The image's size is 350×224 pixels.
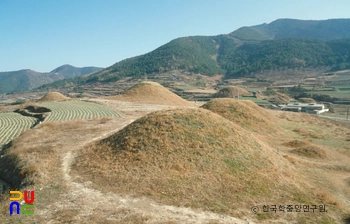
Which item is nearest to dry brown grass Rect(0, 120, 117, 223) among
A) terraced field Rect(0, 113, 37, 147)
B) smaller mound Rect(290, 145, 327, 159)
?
terraced field Rect(0, 113, 37, 147)

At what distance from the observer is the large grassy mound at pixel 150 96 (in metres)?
49.6

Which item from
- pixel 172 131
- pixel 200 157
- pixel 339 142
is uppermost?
pixel 172 131

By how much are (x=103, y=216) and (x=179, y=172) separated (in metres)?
4.65

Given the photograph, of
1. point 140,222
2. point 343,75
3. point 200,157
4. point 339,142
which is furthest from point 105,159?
point 343,75

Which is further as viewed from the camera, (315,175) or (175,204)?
(315,175)

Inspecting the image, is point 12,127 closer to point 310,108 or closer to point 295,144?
point 295,144

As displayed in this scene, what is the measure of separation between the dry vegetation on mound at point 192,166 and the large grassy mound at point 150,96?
30.8 metres

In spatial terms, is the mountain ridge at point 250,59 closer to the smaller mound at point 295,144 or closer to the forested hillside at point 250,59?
the forested hillside at point 250,59

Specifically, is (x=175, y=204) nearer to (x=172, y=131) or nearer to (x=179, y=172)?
(x=179, y=172)

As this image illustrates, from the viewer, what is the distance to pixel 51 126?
988 inches

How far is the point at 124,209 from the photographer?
1036 cm
